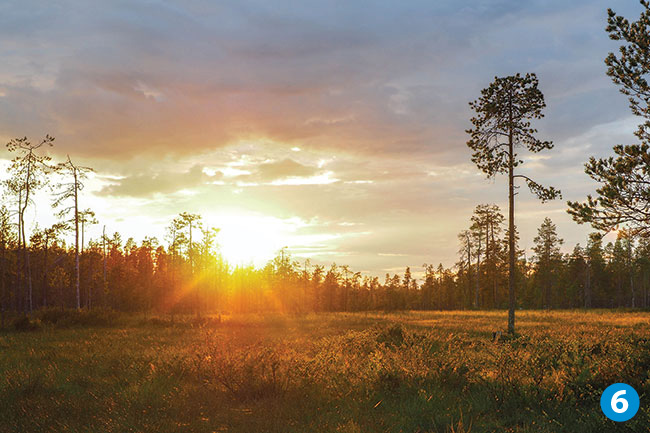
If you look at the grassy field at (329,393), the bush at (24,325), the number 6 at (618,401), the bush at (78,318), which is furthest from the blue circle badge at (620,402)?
the bush at (78,318)

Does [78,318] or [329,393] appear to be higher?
[329,393]

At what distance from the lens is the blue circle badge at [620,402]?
6.40 metres

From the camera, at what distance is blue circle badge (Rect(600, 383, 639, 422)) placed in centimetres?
640

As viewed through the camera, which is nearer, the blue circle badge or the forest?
the blue circle badge

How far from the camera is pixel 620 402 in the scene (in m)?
6.96

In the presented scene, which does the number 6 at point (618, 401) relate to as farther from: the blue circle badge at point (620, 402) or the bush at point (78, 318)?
the bush at point (78, 318)

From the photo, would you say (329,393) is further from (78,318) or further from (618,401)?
(78,318)

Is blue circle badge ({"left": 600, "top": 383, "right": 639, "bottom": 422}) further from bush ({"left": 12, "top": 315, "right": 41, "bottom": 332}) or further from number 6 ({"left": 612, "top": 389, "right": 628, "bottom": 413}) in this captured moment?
bush ({"left": 12, "top": 315, "right": 41, "bottom": 332})

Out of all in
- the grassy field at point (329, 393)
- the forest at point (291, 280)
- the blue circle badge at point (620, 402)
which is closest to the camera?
the blue circle badge at point (620, 402)

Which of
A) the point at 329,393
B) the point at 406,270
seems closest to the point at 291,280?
the point at 406,270

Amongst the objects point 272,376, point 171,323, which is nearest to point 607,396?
point 272,376

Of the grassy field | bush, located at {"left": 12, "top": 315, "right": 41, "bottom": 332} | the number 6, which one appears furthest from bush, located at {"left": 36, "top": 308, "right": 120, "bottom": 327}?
the number 6

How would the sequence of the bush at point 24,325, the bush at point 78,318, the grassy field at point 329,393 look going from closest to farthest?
the grassy field at point 329,393, the bush at point 24,325, the bush at point 78,318

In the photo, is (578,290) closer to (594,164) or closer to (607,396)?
(594,164)
